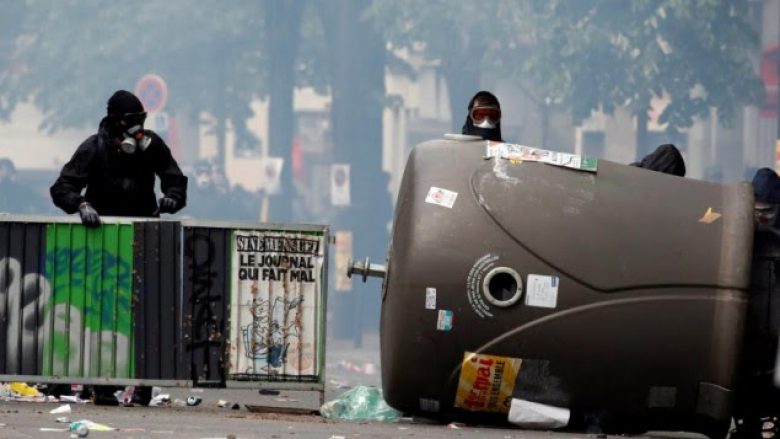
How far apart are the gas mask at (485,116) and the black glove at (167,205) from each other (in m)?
1.66

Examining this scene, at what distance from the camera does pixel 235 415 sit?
1111cm

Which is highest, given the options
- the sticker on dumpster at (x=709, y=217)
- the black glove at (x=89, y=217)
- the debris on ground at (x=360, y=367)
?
the sticker on dumpster at (x=709, y=217)

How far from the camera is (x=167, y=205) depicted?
11.8 metres

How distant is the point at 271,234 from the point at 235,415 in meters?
0.93

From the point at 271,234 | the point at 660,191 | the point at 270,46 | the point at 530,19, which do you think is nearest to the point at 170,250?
the point at 271,234

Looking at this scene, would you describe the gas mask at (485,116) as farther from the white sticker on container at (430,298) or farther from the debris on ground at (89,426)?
the debris on ground at (89,426)

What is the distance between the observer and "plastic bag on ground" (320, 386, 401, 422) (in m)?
11.3

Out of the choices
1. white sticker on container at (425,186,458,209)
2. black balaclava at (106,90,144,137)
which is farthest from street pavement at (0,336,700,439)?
black balaclava at (106,90,144,137)

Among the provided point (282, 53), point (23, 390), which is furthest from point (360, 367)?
point (282, 53)

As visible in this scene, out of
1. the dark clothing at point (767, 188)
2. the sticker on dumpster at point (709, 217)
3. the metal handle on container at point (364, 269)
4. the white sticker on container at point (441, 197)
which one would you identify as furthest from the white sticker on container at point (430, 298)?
the dark clothing at point (767, 188)

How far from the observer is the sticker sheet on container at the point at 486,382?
10.1 meters

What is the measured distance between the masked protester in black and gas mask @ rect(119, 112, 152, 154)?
1.71 m

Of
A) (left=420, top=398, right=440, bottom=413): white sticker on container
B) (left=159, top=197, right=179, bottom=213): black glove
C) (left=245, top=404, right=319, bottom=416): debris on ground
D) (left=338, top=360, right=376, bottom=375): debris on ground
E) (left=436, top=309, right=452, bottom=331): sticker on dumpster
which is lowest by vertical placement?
(left=338, top=360, right=376, bottom=375): debris on ground

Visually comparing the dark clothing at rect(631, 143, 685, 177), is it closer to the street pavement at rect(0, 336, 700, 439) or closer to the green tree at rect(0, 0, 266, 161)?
the street pavement at rect(0, 336, 700, 439)
